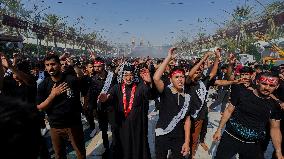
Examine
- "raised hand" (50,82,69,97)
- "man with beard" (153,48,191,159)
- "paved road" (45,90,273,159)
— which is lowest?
"paved road" (45,90,273,159)

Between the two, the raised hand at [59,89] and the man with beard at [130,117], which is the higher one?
the raised hand at [59,89]

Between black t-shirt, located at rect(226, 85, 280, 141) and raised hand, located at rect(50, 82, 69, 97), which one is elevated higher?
raised hand, located at rect(50, 82, 69, 97)

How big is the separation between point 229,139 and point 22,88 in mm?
3528

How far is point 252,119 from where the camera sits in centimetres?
457

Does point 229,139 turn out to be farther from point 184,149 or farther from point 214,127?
point 214,127

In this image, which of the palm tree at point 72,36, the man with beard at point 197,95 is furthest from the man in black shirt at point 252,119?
the palm tree at point 72,36

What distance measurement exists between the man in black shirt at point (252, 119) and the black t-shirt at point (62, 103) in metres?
2.44

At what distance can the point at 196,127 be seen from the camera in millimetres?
6664

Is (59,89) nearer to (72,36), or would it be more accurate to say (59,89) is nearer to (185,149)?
(185,149)

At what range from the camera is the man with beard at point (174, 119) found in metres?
5.07

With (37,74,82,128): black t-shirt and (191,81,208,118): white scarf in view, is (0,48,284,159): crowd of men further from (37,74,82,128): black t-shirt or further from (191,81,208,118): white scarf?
(191,81,208,118): white scarf

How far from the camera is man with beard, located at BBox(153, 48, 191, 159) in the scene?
507 centimetres

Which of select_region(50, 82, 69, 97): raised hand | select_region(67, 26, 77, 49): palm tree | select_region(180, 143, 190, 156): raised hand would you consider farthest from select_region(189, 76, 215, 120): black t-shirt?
select_region(67, 26, 77, 49): palm tree

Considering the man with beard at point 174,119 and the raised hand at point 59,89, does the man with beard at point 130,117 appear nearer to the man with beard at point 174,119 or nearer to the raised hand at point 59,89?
the man with beard at point 174,119
